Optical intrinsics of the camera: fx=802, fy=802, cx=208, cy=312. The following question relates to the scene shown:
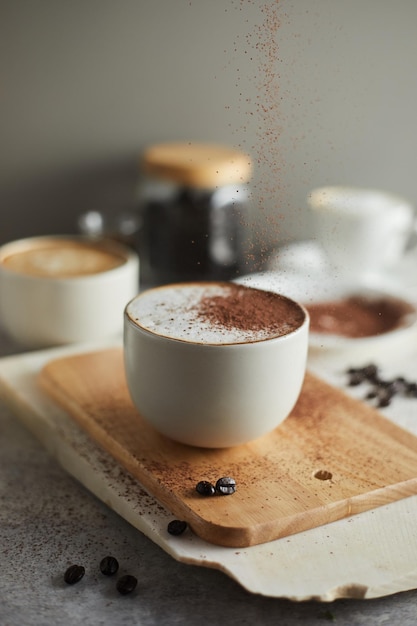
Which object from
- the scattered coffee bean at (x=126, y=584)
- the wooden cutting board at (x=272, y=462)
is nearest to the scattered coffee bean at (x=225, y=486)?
the wooden cutting board at (x=272, y=462)

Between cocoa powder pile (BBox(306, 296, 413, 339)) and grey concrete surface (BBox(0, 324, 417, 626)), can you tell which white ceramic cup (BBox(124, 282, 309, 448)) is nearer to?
grey concrete surface (BBox(0, 324, 417, 626))

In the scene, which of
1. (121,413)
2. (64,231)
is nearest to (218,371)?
(121,413)

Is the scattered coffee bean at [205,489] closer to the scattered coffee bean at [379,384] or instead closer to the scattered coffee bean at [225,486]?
the scattered coffee bean at [225,486]

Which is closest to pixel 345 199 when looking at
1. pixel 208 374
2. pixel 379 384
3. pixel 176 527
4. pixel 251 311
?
pixel 379 384

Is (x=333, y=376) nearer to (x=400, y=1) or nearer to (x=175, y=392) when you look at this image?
(x=175, y=392)

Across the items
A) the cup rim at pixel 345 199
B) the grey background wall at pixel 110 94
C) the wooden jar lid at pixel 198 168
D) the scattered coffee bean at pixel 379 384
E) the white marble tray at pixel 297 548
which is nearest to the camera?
the white marble tray at pixel 297 548

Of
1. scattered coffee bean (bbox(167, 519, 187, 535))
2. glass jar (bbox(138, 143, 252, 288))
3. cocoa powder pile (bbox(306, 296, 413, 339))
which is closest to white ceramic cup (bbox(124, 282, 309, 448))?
scattered coffee bean (bbox(167, 519, 187, 535))

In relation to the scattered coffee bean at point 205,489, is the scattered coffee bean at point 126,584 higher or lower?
lower

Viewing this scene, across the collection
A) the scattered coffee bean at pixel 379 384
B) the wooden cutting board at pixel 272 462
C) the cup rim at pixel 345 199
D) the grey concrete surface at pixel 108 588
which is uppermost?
the cup rim at pixel 345 199
